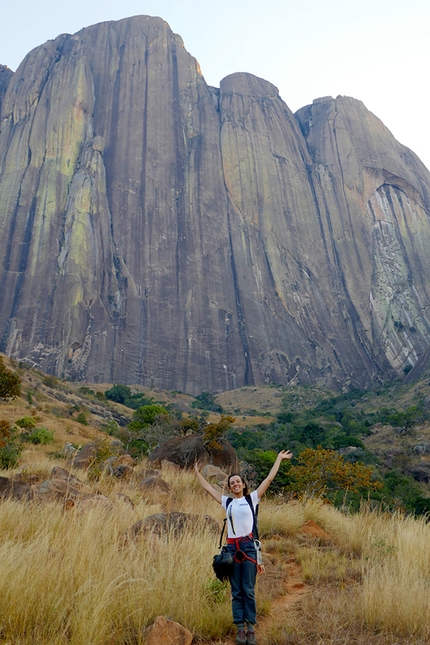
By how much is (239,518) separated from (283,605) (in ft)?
3.52

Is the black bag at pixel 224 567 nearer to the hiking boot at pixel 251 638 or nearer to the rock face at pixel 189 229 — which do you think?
the hiking boot at pixel 251 638

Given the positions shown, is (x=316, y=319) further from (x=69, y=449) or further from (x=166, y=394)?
(x=69, y=449)

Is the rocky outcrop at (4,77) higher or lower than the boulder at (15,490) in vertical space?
higher

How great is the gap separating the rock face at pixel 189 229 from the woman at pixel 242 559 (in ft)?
194

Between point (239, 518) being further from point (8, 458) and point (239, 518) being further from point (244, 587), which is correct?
point (8, 458)

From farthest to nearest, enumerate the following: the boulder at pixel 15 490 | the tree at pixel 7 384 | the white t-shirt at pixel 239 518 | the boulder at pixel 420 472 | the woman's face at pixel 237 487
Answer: the boulder at pixel 420 472 < the tree at pixel 7 384 < the boulder at pixel 15 490 < the woman's face at pixel 237 487 < the white t-shirt at pixel 239 518

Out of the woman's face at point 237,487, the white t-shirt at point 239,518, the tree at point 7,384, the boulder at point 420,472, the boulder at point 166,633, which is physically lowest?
the boulder at point 166,633

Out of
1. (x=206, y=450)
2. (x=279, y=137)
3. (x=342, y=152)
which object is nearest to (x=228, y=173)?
(x=279, y=137)

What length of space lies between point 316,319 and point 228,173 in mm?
31941

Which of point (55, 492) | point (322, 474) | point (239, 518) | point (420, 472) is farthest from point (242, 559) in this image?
point (420, 472)

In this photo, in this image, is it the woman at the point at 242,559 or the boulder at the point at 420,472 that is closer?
the woman at the point at 242,559

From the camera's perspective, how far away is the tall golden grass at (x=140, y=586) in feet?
10.0

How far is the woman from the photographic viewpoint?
3.60 metres

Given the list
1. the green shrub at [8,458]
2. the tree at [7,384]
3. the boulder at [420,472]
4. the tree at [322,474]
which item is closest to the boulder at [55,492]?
the green shrub at [8,458]
